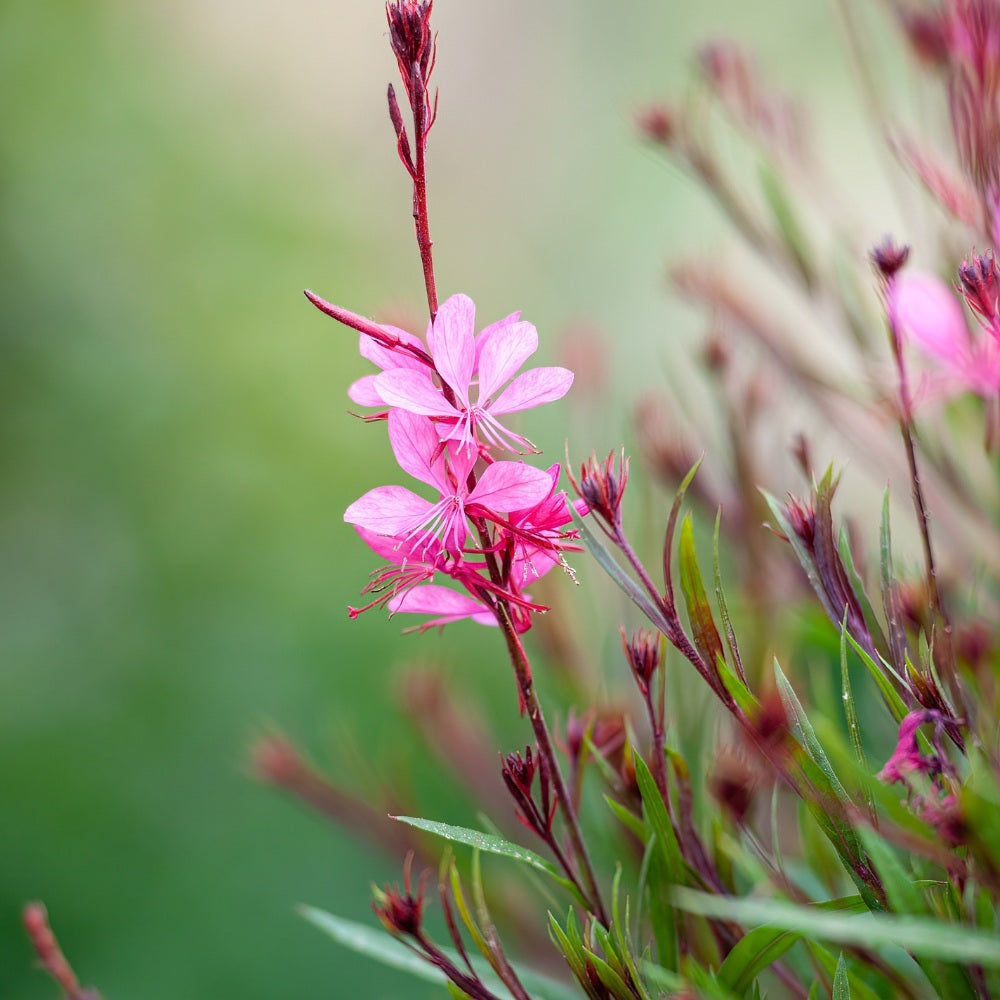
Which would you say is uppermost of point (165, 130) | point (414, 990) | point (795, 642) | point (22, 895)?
point (165, 130)

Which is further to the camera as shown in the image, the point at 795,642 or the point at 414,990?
the point at 414,990

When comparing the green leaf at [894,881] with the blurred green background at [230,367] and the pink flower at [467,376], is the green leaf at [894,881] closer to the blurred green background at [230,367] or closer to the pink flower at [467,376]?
the pink flower at [467,376]

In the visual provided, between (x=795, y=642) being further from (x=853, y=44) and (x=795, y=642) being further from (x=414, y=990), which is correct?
(x=414, y=990)

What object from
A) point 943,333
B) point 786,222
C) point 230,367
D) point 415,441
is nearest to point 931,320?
point 943,333

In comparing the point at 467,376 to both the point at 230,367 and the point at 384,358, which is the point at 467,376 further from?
the point at 230,367

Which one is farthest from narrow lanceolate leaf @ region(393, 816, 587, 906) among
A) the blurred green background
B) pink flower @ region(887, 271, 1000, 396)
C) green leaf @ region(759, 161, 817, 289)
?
the blurred green background

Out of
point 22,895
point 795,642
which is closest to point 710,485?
point 795,642

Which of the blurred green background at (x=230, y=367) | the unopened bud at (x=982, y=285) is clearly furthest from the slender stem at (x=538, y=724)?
the blurred green background at (x=230, y=367)
